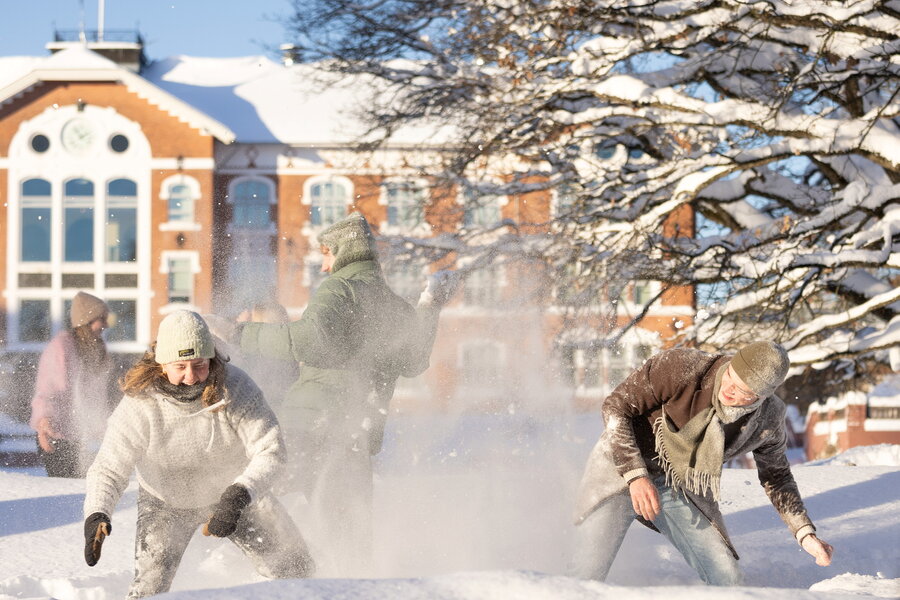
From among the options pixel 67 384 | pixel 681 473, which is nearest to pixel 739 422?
pixel 681 473

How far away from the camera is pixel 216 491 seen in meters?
4.56

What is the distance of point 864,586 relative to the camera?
4.60 metres

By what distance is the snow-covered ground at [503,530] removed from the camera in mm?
5840

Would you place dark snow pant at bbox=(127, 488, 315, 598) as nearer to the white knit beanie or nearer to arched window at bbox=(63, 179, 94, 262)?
the white knit beanie

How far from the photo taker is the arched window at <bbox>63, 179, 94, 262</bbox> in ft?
96.1

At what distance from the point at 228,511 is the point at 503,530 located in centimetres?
310

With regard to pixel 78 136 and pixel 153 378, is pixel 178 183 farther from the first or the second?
pixel 153 378

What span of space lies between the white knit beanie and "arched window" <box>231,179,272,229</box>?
2571cm

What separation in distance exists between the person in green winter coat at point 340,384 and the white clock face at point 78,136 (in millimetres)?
25858

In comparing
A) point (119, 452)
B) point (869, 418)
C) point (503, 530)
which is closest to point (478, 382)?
point (503, 530)

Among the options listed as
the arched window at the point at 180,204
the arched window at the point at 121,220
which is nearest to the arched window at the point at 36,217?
the arched window at the point at 121,220

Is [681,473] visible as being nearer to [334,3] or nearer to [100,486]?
[100,486]

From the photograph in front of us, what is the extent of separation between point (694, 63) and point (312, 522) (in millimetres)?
7382

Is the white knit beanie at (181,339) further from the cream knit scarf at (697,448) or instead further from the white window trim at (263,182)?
the white window trim at (263,182)
